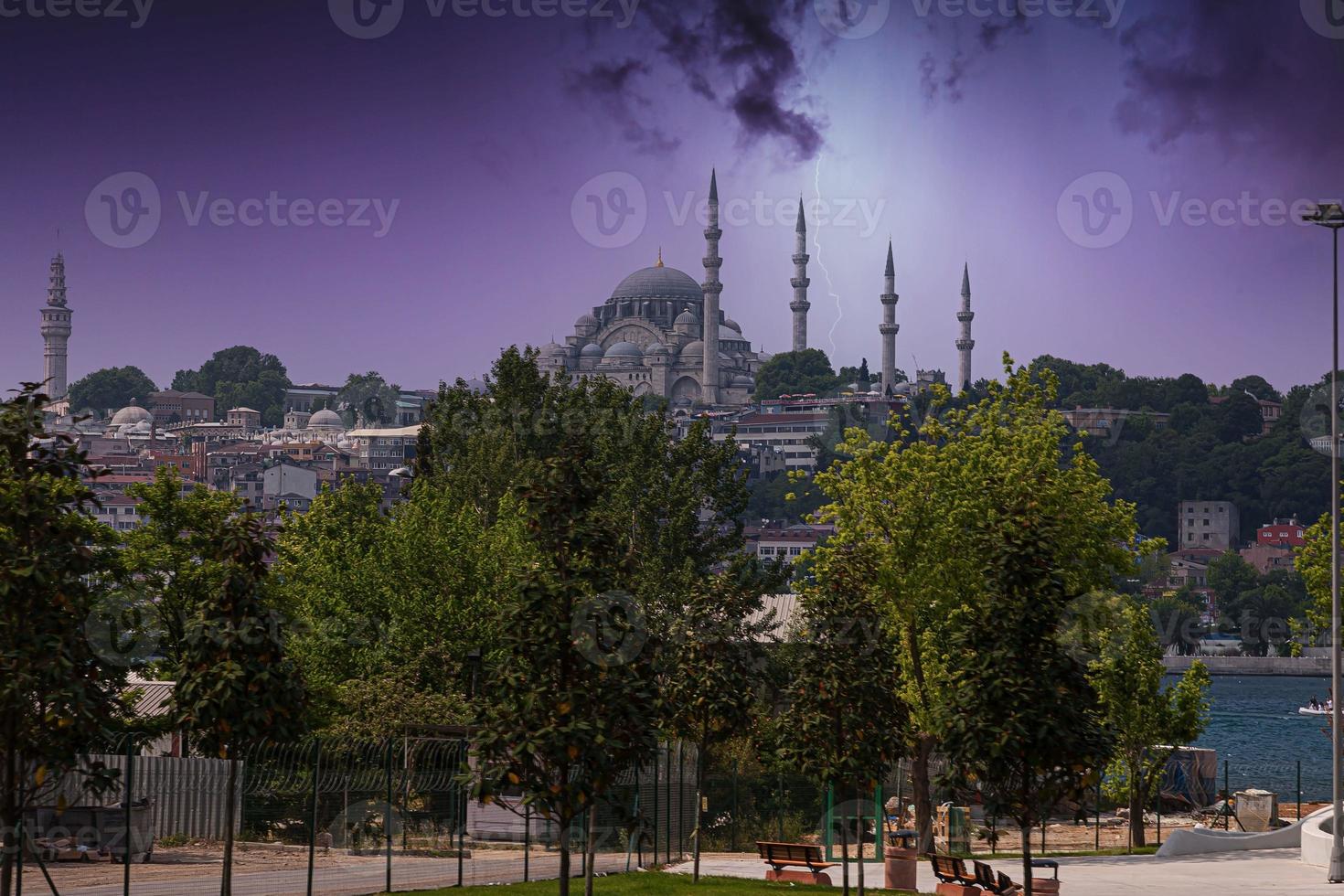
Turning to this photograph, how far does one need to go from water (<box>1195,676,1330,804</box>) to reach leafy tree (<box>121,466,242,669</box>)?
79.2ft

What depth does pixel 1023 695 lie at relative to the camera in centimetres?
1758

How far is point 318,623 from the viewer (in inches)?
1639

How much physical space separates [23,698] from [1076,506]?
2363cm

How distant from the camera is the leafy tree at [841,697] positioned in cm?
2264

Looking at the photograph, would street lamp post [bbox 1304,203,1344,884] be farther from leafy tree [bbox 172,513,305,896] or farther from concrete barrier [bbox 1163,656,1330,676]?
concrete barrier [bbox 1163,656,1330,676]

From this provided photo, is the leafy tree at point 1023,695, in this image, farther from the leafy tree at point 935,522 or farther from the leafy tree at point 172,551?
the leafy tree at point 172,551

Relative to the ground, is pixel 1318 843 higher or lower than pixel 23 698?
lower

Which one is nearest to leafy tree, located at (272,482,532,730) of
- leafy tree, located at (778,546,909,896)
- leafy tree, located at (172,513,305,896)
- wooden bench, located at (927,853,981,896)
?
leafy tree, located at (778,546,909,896)

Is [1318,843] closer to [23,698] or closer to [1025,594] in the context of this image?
[1025,594]

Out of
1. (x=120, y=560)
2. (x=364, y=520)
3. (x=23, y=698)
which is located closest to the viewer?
(x=23, y=698)

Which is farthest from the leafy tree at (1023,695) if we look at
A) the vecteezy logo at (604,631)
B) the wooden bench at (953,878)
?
the wooden bench at (953,878)

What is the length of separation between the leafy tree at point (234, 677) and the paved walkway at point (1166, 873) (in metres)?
10.5

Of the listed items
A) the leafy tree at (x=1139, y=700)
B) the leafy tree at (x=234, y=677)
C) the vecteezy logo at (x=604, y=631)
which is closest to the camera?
the vecteezy logo at (x=604, y=631)

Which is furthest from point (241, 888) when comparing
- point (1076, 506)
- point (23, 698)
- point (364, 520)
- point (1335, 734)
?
point (364, 520)
